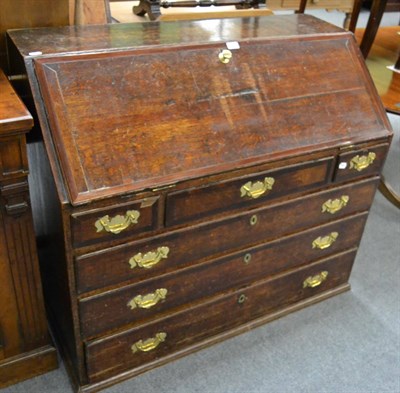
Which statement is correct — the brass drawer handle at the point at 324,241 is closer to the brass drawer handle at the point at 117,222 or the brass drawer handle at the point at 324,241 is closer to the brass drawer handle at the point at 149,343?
the brass drawer handle at the point at 149,343

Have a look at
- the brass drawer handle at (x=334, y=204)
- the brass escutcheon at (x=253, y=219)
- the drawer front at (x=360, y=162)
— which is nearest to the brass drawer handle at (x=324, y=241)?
the brass drawer handle at (x=334, y=204)

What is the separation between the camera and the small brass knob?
1.59 metres

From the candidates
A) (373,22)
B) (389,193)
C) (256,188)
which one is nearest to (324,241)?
(256,188)

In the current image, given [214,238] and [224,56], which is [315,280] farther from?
[224,56]

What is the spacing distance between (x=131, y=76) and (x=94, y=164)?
1.01ft

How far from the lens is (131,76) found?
1450mm

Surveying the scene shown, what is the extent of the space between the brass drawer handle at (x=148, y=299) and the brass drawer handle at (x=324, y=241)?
671mm

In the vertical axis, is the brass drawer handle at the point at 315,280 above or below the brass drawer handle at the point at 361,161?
below

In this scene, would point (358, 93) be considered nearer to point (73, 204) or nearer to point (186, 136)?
point (186, 136)

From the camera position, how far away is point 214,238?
63.7 inches

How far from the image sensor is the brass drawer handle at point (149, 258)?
1486mm

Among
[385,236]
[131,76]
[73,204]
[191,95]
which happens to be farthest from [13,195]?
[385,236]

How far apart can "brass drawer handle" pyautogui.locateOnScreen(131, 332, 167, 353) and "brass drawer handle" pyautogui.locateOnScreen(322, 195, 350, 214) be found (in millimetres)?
761

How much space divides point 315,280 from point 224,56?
1036 mm
